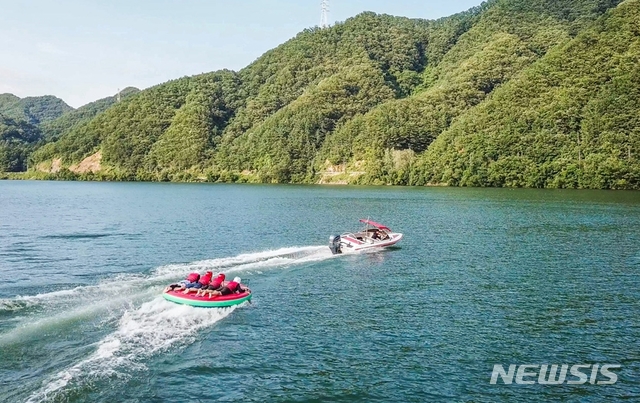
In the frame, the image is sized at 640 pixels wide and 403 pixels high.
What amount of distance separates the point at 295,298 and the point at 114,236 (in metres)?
37.8

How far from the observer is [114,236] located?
66.3 m

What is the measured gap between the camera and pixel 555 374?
80.5 ft

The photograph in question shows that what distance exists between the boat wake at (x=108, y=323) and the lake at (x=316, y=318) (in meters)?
0.13

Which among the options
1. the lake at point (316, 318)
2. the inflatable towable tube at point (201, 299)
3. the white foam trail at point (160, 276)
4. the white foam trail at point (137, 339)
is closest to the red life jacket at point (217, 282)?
the inflatable towable tube at point (201, 299)

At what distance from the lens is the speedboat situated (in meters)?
55.7

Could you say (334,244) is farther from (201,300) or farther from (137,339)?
(137,339)

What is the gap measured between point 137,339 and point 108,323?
12.0ft

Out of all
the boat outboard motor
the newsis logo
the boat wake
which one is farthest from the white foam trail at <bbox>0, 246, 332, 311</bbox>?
the newsis logo

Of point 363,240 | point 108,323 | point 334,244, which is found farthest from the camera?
point 363,240

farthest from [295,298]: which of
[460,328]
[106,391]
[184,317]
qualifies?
[106,391]

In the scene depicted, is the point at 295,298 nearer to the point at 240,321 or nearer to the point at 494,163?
the point at 240,321

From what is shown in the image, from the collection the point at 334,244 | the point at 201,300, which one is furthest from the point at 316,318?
the point at 334,244

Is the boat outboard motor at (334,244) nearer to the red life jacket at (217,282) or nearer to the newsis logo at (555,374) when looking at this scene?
the red life jacket at (217,282)

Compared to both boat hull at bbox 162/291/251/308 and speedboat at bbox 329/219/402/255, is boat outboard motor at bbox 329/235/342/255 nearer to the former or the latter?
speedboat at bbox 329/219/402/255
